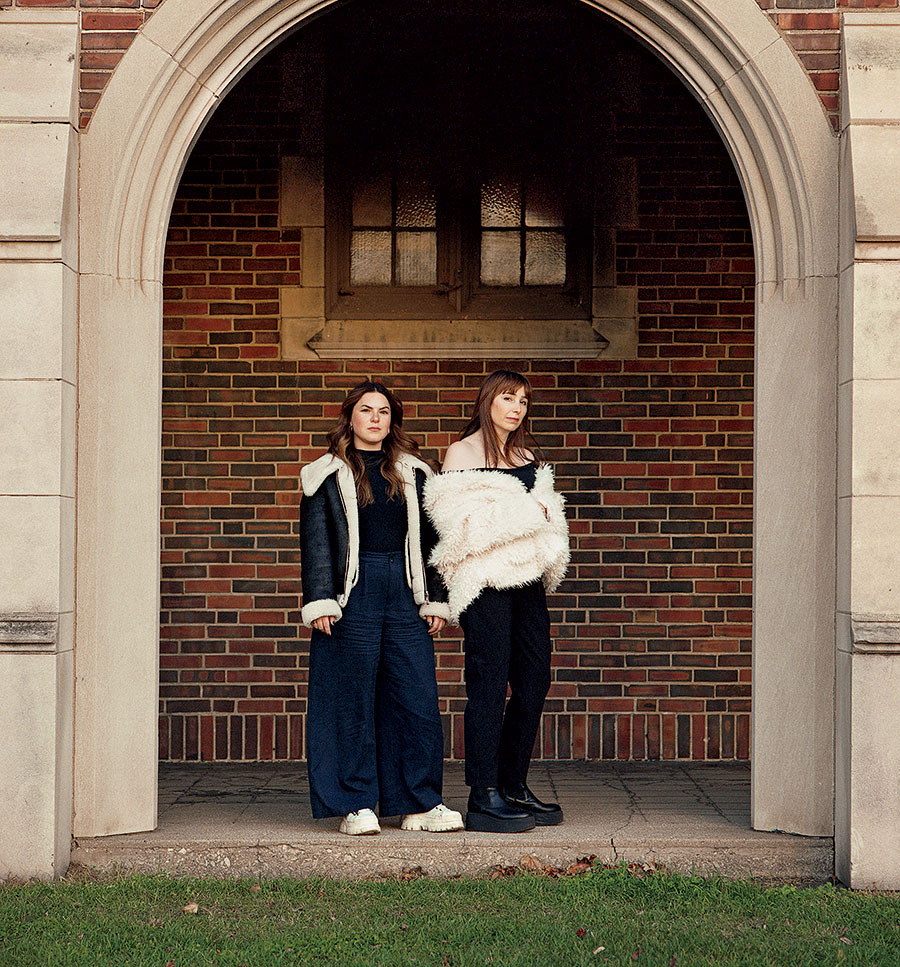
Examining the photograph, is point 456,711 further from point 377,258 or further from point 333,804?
point 377,258

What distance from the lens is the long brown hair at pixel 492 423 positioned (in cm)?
498

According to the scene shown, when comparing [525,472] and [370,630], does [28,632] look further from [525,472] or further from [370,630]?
[525,472]

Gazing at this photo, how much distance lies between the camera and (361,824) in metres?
4.88

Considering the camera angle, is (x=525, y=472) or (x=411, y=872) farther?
(x=525, y=472)

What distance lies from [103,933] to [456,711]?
2956 millimetres

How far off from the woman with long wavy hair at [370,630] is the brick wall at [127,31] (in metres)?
1.62

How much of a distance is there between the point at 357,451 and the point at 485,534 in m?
0.65

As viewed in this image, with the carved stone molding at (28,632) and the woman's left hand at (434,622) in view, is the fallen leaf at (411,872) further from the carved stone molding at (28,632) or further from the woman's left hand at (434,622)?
the carved stone molding at (28,632)

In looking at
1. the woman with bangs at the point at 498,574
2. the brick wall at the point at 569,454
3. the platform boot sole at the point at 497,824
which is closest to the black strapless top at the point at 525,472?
the woman with bangs at the point at 498,574

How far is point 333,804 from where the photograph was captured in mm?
4938

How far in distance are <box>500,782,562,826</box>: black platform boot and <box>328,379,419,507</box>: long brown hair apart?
4.35 ft

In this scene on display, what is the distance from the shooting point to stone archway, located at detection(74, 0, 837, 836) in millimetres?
4852

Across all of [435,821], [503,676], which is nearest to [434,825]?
[435,821]

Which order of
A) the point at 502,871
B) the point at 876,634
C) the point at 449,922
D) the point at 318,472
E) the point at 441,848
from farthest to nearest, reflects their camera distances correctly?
the point at 318,472, the point at 441,848, the point at 502,871, the point at 876,634, the point at 449,922
